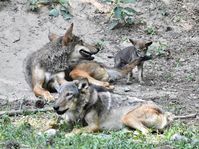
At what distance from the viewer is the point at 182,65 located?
16.0 meters

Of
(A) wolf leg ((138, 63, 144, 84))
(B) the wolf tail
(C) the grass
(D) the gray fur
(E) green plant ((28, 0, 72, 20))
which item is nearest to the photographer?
(C) the grass

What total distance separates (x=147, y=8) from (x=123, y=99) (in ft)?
27.0

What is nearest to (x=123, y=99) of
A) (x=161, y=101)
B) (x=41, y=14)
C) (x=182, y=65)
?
(x=161, y=101)

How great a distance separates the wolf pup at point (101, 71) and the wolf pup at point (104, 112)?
3738 millimetres

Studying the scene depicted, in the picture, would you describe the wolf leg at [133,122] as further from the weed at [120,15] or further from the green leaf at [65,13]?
the green leaf at [65,13]

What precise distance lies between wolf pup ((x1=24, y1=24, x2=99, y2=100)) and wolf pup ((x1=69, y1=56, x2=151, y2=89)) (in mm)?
191

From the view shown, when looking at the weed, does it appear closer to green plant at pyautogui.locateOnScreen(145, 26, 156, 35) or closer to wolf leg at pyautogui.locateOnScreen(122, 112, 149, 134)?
green plant at pyautogui.locateOnScreen(145, 26, 156, 35)

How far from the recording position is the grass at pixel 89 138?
28.5 ft

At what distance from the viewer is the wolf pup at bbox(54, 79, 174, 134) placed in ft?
33.5

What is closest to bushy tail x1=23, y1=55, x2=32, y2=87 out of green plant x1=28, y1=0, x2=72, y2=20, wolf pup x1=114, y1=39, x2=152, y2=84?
wolf pup x1=114, y1=39, x2=152, y2=84

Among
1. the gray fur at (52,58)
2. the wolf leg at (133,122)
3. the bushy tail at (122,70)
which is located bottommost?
the bushy tail at (122,70)

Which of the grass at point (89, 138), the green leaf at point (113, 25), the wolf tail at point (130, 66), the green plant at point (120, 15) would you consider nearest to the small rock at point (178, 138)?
the grass at point (89, 138)

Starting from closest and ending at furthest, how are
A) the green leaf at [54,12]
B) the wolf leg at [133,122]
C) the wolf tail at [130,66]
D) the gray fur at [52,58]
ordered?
the wolf leg at [133,122] < the gray fur at [52,58] < the wolf tail at [130,66] < the green leaf at [54,12]

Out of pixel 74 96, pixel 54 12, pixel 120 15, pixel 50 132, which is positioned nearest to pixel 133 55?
pixel 120 15
